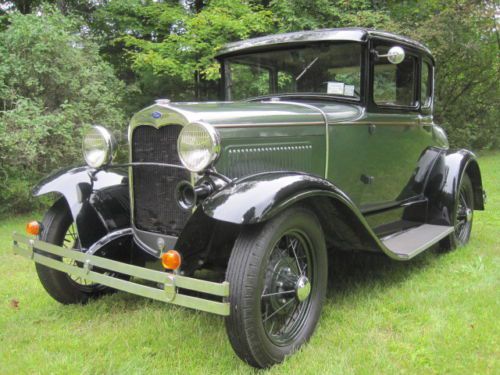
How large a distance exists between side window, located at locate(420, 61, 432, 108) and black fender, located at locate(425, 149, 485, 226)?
0.54 metres

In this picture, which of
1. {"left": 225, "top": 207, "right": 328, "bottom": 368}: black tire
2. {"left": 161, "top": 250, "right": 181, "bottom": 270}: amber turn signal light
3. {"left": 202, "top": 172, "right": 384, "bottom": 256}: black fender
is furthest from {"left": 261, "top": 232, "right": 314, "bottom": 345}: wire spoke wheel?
{"left": 161, "top": 250, "right": 181, "bottom": 270}: amber turn signal light

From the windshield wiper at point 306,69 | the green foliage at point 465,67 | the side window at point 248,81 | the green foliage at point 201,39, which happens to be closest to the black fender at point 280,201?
the windshield wiper at point 306,69

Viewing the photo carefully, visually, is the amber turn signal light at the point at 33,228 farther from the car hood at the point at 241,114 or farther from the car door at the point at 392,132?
the car door at the point at 392,132

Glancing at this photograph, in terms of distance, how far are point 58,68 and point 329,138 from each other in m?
5.59

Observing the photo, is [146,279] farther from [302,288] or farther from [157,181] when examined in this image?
[302,288]

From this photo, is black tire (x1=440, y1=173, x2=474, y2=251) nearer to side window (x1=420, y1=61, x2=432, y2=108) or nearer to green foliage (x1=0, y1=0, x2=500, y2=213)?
side window (x1=420, y1=61, x2=432, y2=108)

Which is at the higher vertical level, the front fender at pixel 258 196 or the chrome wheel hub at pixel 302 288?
the front fender at pixel 258 196

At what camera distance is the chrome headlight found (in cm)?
309

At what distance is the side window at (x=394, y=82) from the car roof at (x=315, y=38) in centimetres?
15

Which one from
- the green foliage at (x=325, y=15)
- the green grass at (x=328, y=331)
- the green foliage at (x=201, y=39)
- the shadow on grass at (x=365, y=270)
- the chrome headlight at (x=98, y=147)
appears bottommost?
the shadow on grass at (x=365, y=270)

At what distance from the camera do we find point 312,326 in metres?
2.73

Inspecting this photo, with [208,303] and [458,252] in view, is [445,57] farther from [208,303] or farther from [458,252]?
[208,303]

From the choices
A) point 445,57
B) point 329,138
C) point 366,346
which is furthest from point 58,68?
point 445,57

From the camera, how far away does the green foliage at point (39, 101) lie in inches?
254
